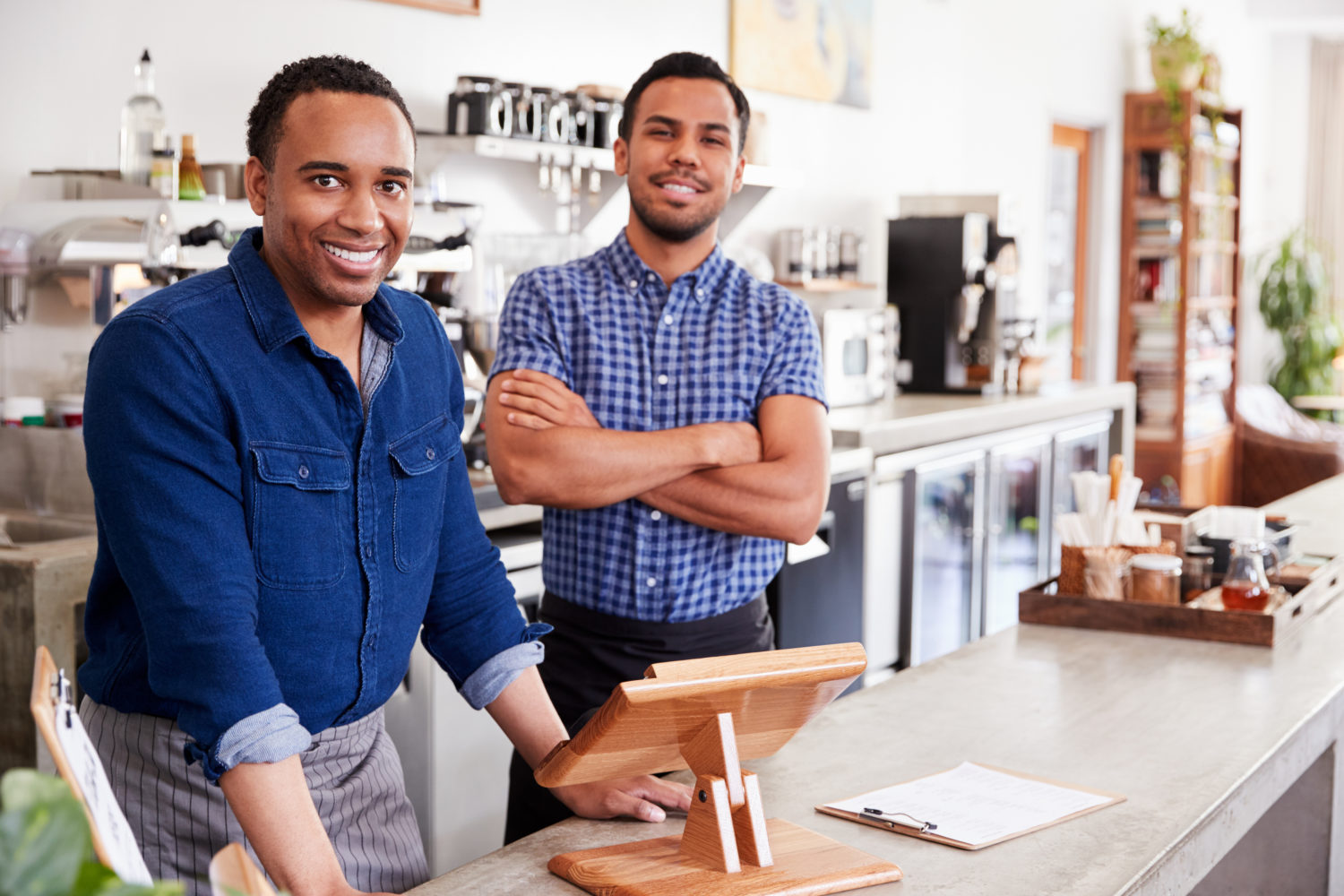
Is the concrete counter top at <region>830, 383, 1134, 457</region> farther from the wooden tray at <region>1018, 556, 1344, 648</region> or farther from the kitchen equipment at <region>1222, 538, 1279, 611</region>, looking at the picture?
the kitchen equipment at <region>1222, 538, 1279, 611</region>

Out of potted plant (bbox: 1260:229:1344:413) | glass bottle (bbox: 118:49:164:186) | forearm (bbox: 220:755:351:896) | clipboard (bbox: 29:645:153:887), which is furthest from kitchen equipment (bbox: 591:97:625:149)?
potted plant (bbox: 1260:229:1344:413)

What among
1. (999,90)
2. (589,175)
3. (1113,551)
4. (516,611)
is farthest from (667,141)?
(999,90)

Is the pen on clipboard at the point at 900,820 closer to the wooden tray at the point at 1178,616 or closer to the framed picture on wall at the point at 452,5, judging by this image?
the wooden tray at the point at 1178,616

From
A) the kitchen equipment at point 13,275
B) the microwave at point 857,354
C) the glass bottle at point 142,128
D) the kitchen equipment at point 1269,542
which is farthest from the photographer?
the microwave at point 857,354

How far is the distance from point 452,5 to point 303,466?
273 centimetres

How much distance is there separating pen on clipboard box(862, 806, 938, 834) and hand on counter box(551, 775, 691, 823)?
199 millimetres

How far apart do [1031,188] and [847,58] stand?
6.57 feet

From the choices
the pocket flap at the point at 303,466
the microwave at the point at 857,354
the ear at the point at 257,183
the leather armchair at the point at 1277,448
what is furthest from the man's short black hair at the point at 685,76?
the leather armchair at the point at 1277,448

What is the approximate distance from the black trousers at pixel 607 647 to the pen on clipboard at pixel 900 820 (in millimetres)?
572

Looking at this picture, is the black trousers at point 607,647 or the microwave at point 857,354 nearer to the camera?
the black trousers at point 607,647

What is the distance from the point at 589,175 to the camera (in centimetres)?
420

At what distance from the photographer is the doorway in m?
7.88

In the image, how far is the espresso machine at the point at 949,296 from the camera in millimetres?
5406

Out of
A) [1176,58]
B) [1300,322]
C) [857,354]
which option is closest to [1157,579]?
[857,354]
